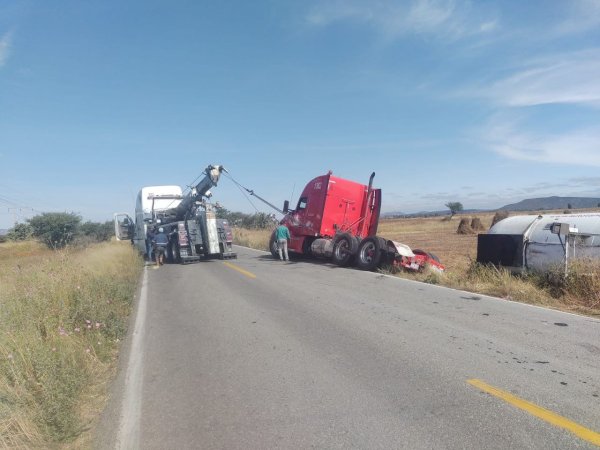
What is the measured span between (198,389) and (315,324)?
9.36ft

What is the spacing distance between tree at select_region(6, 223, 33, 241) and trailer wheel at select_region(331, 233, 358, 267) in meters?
40.1

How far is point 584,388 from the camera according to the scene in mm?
4445

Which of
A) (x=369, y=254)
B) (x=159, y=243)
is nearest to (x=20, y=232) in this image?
(x=159, y=243)

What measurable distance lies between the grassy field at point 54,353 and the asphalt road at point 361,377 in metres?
0.31

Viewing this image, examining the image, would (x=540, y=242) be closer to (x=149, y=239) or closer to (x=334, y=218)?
(x=334, y=218)

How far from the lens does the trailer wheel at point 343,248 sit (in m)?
15.3

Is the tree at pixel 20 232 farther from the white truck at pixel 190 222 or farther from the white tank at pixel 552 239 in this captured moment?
the white tank at pixel 552 239

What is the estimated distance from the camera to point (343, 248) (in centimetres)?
1581

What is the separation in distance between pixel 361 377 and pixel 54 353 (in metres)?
3.56

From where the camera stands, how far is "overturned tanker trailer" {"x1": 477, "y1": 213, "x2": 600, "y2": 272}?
9562 millimetres

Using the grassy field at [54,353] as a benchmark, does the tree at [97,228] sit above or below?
above

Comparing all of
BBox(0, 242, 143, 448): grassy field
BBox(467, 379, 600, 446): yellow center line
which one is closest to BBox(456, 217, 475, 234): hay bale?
BBox(0, 242, 143, 448): grassy field

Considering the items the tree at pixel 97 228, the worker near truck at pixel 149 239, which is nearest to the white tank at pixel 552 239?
the worker near truck at pixel 149 239

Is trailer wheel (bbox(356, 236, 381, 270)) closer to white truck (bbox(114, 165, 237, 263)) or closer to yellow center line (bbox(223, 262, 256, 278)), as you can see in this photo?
yellow center line (bbox(223, 262, 256, 278))
